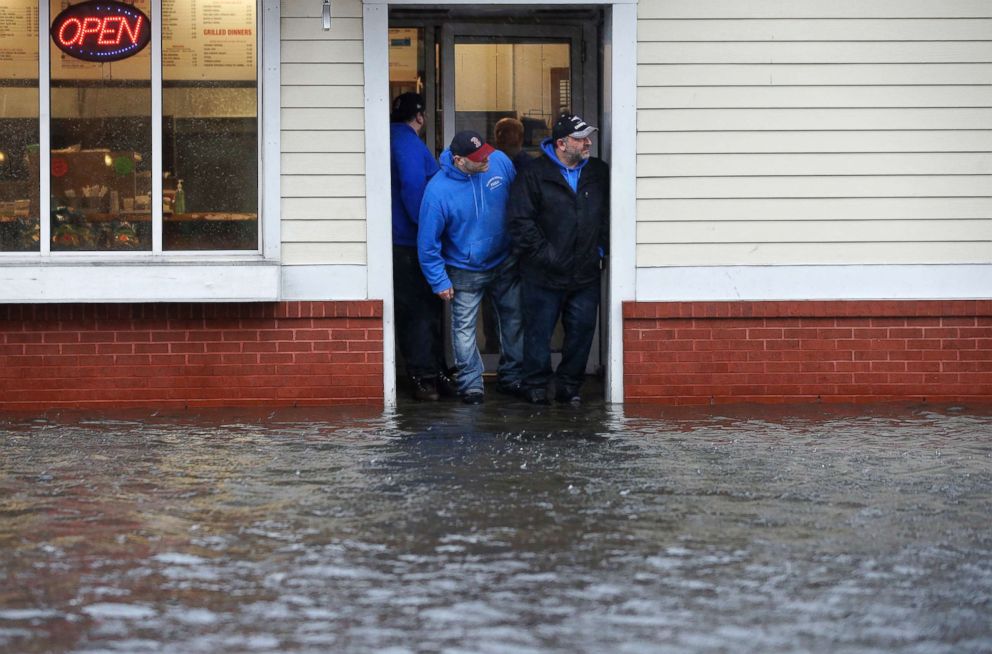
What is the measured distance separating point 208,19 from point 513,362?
2959 mm

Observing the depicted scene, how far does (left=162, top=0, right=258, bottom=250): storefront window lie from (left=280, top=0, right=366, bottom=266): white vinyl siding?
0.76 ft

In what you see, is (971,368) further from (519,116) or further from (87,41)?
(87,41)

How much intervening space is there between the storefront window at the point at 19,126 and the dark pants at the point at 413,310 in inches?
90.3

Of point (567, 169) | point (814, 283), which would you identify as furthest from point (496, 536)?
point (814, 283)

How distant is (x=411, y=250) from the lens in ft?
35.6

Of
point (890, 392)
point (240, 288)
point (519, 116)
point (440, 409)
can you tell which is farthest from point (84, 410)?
point (890, 392)

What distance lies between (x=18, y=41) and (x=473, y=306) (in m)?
3.29

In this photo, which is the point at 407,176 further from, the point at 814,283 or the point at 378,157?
the point at 814,283

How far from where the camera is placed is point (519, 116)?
39.3 feet

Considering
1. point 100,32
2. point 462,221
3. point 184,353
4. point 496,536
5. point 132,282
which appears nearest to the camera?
point 496,536

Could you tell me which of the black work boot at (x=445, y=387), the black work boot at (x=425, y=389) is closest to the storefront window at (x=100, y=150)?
the black work boot at (x=425, y=389)

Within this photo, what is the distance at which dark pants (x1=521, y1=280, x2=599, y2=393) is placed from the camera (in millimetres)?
10633

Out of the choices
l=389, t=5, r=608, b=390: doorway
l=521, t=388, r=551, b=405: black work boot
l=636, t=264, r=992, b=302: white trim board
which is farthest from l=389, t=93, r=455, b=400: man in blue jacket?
l=636, t=264, r=992, b=302: white trim board

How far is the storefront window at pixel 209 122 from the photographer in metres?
10.4
